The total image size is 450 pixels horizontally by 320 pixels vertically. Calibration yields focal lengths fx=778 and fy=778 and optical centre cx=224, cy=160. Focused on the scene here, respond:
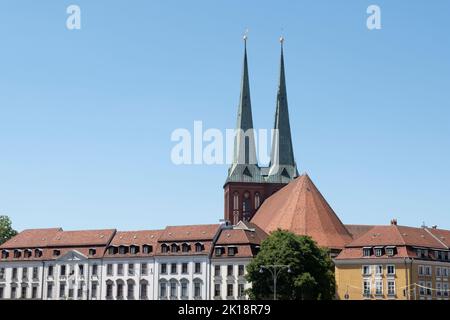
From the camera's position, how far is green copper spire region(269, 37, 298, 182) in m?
163

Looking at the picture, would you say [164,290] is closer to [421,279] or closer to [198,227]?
[198,227]

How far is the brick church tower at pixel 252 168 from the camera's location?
162500mm

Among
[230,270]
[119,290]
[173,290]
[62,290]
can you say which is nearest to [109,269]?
[119,290]

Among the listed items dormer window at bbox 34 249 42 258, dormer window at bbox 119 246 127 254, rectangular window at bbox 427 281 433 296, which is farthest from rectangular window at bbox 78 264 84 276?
rectangular window at bbox 427 281 433 296

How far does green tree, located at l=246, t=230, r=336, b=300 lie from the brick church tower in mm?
58720

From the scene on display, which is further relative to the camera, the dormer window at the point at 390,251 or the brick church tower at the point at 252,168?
the brick church tower at the point at 252,168

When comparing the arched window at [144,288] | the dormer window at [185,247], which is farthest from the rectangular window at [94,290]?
the dormer window at [185,247]

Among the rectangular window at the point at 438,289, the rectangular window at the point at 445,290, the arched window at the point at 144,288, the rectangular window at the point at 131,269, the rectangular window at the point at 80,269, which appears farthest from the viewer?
the rectangular window at the point at 80,269

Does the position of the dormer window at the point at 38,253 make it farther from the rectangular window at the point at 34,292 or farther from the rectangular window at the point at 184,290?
the rectangular window at the point at 184,290

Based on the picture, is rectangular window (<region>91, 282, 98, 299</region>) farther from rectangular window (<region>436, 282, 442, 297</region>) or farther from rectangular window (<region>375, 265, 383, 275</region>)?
rectangular window (<region>436, 282, 442, 297</region>)

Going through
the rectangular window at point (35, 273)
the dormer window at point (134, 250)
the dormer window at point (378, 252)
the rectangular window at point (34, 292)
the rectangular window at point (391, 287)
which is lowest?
the rectangular window at point (34, 292)

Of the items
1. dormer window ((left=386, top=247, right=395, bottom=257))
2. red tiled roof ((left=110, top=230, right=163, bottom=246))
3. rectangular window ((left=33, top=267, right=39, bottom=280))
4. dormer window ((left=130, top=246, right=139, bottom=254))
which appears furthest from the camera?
rectangular window ((left=33, top=267, right=39, bottom=280))
